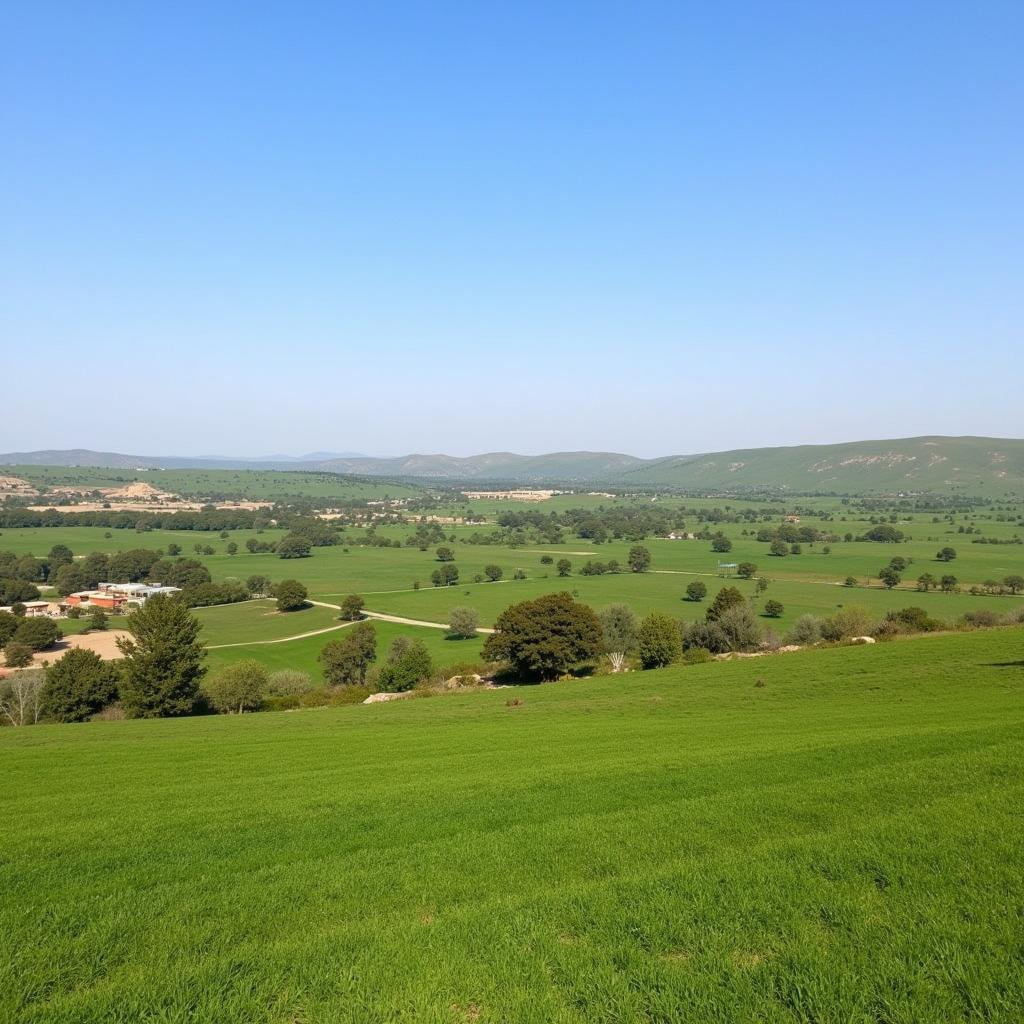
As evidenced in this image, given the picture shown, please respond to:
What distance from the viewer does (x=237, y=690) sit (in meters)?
49.6

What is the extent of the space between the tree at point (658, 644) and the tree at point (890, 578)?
66963mm

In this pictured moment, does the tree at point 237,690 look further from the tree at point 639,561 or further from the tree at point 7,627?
the tree at point 639,561

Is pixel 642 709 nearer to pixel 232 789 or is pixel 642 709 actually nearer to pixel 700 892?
pixel 232 789

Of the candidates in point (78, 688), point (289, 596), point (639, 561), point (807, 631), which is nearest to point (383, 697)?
point (78, 688)

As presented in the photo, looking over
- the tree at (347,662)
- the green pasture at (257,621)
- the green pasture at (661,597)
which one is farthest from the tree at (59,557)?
the tree at (347,662)

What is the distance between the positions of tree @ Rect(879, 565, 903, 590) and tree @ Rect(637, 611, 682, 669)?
6696 centimetres

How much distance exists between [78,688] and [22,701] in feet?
10.9

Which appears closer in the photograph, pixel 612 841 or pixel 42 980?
pixel 42 980

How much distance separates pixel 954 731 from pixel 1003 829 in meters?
8.99

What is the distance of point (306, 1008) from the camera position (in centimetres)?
639

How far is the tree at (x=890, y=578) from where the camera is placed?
106688 mm

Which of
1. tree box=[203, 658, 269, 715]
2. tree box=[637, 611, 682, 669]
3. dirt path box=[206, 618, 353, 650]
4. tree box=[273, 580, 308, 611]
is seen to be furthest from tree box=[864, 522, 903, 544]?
tree box=[203, 658, 269, 715]

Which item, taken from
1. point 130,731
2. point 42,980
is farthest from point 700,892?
point 130,731

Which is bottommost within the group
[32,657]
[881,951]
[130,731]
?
[32,657]
